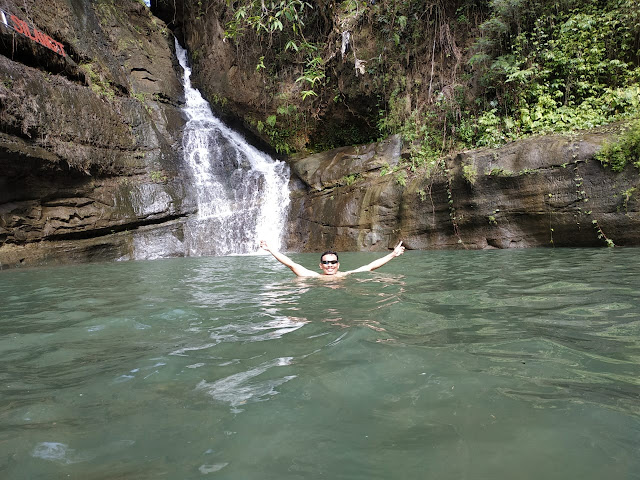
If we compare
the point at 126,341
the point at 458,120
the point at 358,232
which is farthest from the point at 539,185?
the point at 126,341

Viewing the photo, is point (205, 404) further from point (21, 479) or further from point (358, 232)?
point (358, 232)

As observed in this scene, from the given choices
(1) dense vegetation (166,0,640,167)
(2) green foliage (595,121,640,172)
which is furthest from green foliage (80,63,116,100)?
(2) green foliage (595,121,640,172)

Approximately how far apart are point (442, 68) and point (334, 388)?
1344cm

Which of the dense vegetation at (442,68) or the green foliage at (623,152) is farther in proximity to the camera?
the dense vegetation at (442,68)

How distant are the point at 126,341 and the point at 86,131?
41.2 feet

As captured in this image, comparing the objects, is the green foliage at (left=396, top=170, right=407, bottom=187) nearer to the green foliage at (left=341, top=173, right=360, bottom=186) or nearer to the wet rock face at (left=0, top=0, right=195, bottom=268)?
the green foliage at (left=341, top=173, right=360, bottom=186)

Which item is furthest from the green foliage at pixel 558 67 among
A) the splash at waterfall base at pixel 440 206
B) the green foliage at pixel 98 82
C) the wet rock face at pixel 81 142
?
the green foliage at pixel 98 82

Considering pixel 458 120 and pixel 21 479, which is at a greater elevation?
pixel 458 120

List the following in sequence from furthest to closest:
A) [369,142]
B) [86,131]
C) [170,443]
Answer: [369,142] < [86,131] < [170,443]

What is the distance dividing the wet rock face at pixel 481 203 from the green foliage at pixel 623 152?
0.55 feet

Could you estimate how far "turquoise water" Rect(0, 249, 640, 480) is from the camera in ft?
4.75

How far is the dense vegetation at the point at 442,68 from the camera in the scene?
10.1 m

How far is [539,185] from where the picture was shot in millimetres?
9312

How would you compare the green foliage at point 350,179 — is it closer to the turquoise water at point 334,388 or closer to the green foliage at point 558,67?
the green foliage at point 558,67
